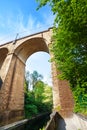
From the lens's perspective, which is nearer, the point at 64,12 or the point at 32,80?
the point at 64,12

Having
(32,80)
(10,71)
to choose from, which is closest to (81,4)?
(10,71)

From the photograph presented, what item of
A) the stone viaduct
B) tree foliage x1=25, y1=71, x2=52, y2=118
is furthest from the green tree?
the stone viaduct

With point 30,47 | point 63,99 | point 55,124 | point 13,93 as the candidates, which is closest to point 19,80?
point 13,93

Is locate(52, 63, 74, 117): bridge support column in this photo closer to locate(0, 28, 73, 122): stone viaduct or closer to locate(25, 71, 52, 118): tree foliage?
locate(0, 28, 73, 122): stone viaduct

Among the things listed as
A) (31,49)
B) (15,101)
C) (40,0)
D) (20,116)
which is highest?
(31,49)

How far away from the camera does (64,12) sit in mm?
5719

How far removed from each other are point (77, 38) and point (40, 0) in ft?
8.46

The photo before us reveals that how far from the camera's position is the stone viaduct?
9369 millimetres

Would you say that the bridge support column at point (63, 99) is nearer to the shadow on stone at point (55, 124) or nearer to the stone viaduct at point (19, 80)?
the stone viaduct at point (19, 80)

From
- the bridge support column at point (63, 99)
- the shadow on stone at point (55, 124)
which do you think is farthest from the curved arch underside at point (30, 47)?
the shadow on stone at point (55, 124)

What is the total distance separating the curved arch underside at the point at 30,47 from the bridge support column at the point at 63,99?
6.10 metres

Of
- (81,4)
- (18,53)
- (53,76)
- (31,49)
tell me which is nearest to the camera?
(81,4)

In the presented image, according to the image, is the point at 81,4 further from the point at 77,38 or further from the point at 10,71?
the point at 10,71

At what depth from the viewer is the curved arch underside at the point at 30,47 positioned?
48.7 feet
